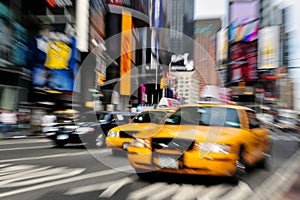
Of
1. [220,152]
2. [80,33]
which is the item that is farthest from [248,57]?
[220,152]

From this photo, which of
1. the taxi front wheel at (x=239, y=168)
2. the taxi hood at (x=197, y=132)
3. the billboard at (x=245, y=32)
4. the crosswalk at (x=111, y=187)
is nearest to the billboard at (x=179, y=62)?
the taxi hood at (x=197, y=132)

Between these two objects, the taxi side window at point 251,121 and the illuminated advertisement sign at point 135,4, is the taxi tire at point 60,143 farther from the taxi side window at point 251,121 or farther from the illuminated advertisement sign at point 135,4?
the illuminated advertisement sign at point 135,4

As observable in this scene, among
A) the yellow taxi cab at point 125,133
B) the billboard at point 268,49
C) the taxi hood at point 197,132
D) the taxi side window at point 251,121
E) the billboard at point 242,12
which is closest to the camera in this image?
the taxi hood at point 197,132

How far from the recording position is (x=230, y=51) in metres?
70.2

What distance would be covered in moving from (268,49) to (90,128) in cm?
6355

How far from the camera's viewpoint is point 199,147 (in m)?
5.95

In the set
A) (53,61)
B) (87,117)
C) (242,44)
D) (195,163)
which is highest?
(242,44)

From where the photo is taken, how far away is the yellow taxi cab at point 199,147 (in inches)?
233

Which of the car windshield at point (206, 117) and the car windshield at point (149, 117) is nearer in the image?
the car windshield at point (206, 117)

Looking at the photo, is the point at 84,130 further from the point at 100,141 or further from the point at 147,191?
the point at 147,191

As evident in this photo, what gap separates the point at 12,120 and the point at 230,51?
57941 millimetres

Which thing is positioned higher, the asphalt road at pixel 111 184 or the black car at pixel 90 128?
the black car at pixel 90 128

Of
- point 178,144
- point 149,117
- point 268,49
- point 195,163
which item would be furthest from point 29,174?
point 268,49

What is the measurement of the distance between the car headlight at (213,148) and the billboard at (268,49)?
64.4 m
